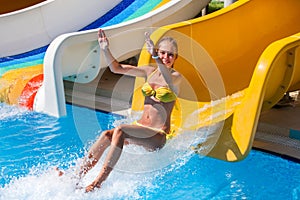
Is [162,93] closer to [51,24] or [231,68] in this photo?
[231,68]

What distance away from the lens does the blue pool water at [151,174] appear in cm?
353

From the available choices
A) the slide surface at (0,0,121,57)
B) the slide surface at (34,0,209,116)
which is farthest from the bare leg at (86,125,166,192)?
the slide surface at (0,0,121,57)

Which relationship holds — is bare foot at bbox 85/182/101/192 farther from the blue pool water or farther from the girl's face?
the girl's face

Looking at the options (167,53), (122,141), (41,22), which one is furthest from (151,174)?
(41,22)

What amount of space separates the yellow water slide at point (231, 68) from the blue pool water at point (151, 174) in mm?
292

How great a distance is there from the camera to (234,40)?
4.80m

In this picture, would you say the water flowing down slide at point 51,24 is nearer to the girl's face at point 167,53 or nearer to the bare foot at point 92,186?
the girl's face at point 167,53

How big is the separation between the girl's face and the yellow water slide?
60cm

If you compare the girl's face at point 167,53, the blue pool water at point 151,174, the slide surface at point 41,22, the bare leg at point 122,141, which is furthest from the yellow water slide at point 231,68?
the slide surface at point 41,22

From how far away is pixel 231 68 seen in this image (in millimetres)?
4758

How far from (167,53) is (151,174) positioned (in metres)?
0.98

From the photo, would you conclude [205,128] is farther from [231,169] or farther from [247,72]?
[247,72]

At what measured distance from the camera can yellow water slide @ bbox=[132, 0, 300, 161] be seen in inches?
136

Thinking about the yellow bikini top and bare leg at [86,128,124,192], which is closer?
bare leg at [86,128,124,192]
